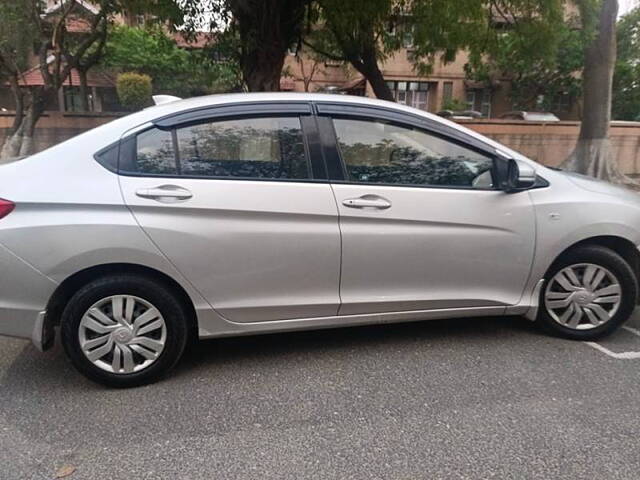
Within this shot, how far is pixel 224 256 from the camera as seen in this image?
8.98 ft

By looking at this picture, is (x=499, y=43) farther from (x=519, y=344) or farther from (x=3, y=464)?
(x=3, y=464)

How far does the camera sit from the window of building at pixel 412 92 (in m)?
24.3

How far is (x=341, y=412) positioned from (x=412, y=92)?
2438cm

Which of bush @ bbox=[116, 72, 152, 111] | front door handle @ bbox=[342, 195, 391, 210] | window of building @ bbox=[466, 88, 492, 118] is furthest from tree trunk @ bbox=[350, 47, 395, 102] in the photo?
window of building @ bbox=[466, 88, 492, 118]

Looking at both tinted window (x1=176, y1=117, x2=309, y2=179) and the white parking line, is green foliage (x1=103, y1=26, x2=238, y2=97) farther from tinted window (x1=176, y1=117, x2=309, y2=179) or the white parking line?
the white parking line

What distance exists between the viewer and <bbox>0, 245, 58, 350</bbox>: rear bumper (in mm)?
2502

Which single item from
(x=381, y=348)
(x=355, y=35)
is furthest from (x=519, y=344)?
(x=355, y=35)

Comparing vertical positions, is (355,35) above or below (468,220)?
above

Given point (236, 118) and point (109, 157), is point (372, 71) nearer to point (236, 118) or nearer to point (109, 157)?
point (236, 118)

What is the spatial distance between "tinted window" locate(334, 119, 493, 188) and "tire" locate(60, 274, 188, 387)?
138 cm

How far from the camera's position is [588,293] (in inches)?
130

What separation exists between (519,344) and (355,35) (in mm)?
6380

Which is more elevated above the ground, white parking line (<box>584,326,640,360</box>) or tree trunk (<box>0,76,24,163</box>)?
tree trunk (<box>0,76,24,163</box>)

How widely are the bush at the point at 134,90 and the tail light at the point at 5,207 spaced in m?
18.1
